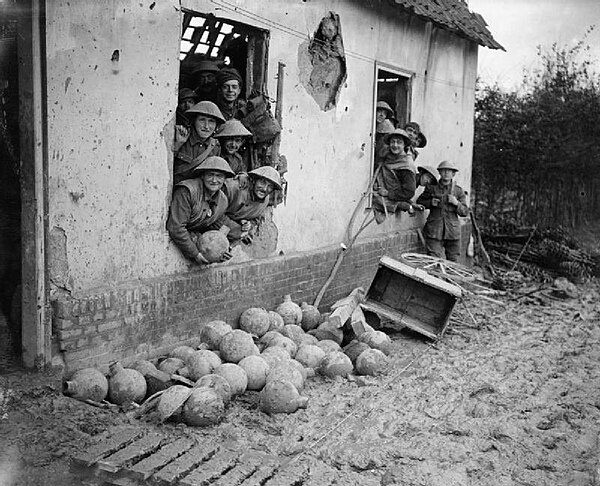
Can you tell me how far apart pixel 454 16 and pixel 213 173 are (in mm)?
7251

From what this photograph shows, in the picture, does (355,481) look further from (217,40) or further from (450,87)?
(450,87)

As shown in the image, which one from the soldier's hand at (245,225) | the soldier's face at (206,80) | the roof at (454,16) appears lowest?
the soldier's hand at (245,225)

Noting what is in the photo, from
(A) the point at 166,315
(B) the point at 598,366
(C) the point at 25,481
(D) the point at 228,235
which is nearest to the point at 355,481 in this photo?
(C) the point at 25,481

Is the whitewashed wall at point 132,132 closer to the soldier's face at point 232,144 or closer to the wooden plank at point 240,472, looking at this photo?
the soldier's face at point 232,144

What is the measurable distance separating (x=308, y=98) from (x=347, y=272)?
95.6 inches

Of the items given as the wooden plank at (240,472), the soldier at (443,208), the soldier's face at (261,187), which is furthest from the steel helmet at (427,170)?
the wooden plank at (240,472)

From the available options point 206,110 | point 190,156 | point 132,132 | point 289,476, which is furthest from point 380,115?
point 289,476

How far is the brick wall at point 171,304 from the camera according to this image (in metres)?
5.61

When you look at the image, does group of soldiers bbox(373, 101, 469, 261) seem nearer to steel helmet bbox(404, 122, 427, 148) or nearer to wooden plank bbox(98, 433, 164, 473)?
steel helmet bbox(404, 122, 427, 148)

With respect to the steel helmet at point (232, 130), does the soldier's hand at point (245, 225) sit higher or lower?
lower

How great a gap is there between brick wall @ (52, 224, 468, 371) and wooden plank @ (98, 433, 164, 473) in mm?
1144

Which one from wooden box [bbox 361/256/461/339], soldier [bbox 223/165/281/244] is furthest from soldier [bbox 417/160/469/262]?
soldier [bbox 223/165/281/244]

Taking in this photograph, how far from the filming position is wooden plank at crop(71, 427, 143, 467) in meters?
4.42

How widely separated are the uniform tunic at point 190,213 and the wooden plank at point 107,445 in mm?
2040
